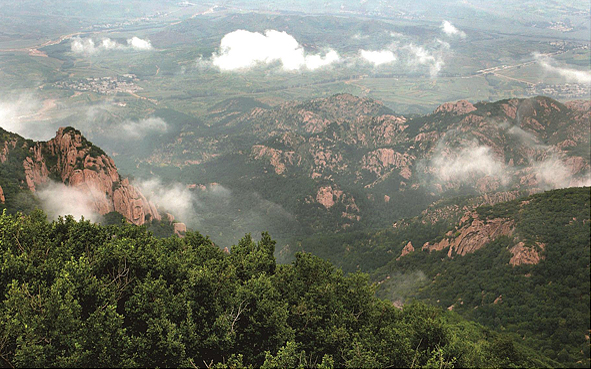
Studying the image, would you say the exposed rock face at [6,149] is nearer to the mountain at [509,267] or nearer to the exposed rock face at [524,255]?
the mountain at [509,267]

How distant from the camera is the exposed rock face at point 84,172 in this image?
11612 centimetres

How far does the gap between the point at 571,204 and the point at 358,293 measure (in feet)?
252

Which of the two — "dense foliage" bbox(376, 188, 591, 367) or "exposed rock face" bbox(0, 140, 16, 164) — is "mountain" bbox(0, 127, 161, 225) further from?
"dense foliage" bbox(376, 188, 591, 367)

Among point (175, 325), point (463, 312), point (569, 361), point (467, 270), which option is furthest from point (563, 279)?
point (175, 325)

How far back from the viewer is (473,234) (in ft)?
414

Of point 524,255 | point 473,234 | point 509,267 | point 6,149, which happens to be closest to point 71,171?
point 6,149

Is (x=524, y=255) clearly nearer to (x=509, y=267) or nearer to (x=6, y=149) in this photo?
(x=509, y=267)

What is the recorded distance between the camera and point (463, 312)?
4067 inches

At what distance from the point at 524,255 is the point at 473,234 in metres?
29.5

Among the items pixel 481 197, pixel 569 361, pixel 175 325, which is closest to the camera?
pixel 175 325

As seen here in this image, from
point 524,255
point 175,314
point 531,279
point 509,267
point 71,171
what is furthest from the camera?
point 71,171

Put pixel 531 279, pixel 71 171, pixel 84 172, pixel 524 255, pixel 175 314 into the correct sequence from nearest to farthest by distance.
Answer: pixel 175 314 → pixel 531 279 → pixel 524 255 → pixel 84 172 → pixel 71 171

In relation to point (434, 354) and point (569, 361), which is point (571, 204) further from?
point (434, 354)

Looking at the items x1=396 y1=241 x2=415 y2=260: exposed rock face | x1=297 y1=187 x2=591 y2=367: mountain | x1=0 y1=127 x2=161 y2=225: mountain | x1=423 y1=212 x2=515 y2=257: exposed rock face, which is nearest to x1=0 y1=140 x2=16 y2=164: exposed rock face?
x1=0 y1=127 x2=161 y2=225: mountain
